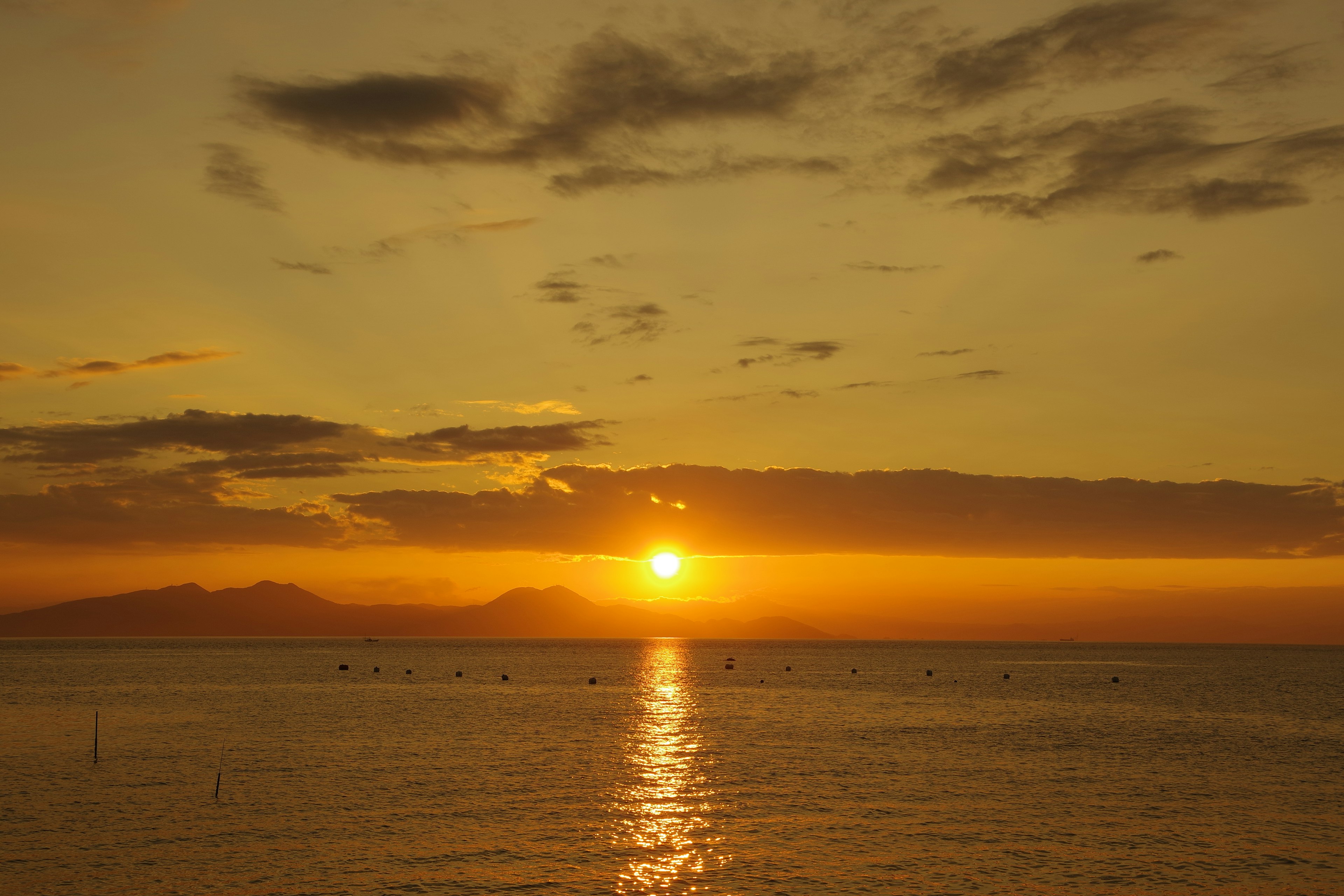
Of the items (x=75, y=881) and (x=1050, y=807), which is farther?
(x=1050, y=807)

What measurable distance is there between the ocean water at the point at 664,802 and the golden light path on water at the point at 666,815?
22 centimetres

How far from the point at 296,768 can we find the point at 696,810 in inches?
1103

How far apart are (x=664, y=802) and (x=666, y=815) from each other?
336 cm

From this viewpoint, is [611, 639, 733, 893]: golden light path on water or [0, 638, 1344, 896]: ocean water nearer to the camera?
[611, 639, 733, 893]: golden light path on water

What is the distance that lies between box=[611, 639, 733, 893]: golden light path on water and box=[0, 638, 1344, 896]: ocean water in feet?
0.73

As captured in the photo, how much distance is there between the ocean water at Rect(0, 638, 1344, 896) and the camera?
38.7m

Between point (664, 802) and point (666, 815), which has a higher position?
point (666, 815)

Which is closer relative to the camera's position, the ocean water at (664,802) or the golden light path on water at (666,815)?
the golden light path on water at (666,815)

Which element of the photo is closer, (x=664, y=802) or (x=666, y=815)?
(x=666, y=815)

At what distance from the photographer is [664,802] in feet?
174

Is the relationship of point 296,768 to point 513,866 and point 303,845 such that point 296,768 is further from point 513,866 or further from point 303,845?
point 513,866

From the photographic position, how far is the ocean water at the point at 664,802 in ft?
127

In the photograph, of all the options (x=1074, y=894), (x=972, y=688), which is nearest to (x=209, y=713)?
(x=1074, y=894)

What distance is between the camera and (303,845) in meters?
42.8
